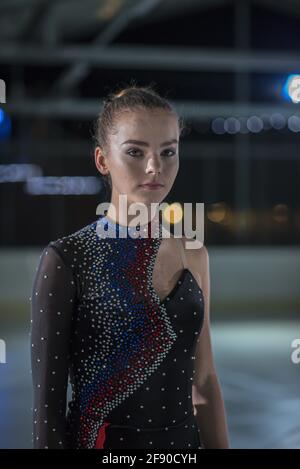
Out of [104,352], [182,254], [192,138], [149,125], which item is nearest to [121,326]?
[104,352]

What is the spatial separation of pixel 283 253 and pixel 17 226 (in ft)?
12.5

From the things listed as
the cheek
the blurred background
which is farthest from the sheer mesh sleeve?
the blurred background

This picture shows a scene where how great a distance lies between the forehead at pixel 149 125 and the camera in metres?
1.16

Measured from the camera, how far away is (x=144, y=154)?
45.6 inches

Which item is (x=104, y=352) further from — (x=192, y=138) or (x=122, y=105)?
(x=192, y=138)

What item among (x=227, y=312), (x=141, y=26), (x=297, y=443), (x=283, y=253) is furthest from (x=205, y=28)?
(x=297, y=443)

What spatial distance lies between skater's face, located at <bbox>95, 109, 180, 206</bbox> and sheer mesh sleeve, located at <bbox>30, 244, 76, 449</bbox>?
0.45ft

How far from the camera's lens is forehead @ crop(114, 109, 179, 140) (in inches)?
45.8

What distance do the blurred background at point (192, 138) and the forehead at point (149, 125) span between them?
5.84 meters

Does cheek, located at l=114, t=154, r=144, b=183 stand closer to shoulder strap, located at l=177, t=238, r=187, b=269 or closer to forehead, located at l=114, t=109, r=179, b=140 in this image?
forehead, located at l=114, t=109, r=179, b=140

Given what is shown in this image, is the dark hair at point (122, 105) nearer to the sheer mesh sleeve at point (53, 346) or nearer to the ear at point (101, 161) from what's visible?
the ear at point (101, 161)

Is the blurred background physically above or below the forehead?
above

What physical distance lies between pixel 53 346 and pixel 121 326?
9 centimetres
